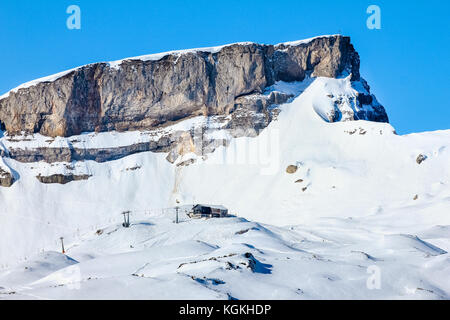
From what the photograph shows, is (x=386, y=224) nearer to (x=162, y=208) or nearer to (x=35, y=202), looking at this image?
(x=162, y=208)

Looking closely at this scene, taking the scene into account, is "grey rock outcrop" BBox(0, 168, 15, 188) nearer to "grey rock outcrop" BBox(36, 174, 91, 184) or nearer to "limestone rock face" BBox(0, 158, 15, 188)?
"limestone rock face" BBox(0, 158, 15, 188)

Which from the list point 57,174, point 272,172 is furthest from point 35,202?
point 272,172

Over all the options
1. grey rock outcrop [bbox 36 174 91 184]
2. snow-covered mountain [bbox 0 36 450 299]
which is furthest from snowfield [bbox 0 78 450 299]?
grey rock outcrop [bbox 36 174 91 184]

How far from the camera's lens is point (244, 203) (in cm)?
9262

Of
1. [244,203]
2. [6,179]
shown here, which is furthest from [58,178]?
[244,203]

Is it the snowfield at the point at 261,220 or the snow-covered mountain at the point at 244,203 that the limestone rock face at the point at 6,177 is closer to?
the snow-covered mountain at the point at 244,203

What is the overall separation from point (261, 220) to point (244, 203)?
8.64 metres

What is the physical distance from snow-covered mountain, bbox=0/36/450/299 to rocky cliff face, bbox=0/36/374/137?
5.85ft

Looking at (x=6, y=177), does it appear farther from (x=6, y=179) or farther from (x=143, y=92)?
(x=143, y=92)

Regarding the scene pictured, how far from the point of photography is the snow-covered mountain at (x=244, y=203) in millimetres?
33531

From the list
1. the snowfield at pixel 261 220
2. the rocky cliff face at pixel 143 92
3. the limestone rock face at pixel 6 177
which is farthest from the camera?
the rocky cliff face at pixel 143 92

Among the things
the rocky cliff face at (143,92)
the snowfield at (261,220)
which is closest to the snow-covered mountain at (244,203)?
the snowfield at (261,220)

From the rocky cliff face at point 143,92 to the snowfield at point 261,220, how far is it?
5025 mm

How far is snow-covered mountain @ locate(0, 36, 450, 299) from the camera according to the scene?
110 ft
